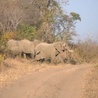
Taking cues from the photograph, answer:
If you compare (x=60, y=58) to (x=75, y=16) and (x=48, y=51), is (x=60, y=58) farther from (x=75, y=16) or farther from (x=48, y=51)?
(x=75, y=16)

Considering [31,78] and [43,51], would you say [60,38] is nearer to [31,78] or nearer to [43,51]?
[43,51]

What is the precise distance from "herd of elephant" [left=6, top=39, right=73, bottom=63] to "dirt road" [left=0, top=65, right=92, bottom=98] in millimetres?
7100

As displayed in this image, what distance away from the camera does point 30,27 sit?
101 ft

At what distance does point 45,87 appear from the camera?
12.7m

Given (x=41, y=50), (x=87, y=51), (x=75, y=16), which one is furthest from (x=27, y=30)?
(x=75, y=16)

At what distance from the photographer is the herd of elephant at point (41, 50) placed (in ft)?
76.4

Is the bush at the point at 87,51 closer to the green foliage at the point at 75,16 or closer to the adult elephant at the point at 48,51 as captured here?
the adult elephant at the point at 48,51

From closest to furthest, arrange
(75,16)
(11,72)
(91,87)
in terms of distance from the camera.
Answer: (91,87), (11,72), (75,16)

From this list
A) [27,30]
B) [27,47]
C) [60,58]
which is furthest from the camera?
[27,30]

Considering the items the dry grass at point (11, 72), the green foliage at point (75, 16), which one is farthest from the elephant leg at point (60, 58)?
the green foliage at point (75, 16)

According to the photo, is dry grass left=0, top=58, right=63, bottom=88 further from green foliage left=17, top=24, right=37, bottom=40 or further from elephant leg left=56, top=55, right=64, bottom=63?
green foliage left=17, top=24, right=37, bottom=40

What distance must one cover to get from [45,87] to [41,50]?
1069 cm

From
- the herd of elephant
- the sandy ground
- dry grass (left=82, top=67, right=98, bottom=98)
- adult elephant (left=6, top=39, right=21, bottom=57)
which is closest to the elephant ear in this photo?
the herd of elephant

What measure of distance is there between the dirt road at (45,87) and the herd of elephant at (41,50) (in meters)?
7.10
